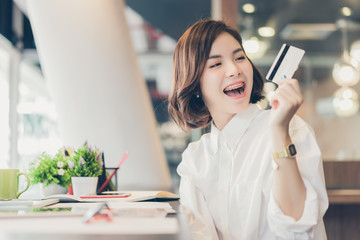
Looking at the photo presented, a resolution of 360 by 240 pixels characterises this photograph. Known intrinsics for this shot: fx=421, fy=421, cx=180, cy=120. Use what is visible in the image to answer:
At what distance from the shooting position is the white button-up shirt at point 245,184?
1.12 m

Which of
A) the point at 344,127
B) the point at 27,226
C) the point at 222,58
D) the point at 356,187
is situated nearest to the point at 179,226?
the point at 27,226

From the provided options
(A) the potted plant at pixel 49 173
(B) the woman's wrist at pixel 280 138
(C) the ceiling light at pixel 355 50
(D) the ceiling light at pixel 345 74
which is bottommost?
(A) the potted plant at pixel 49 173

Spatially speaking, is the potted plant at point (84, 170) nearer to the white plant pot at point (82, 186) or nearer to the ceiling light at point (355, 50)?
the white plant pot at point (82, 186)

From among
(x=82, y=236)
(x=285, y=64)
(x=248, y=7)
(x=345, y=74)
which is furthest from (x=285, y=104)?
(x=345, y=74)

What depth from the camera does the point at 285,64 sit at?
4.00 ft

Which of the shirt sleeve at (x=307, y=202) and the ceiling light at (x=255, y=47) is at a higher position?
the ceiling light at (x=255, y=47)

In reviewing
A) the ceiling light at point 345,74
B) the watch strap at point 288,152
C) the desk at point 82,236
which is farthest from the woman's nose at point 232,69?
the ceiling light at point 345,74

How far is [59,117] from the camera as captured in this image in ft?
11.4

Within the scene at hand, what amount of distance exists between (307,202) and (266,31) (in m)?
4.30

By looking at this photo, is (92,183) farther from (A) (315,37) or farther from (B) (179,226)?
(A) (315,37)

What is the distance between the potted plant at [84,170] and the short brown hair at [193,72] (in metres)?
0.35

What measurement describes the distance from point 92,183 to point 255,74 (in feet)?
2.33

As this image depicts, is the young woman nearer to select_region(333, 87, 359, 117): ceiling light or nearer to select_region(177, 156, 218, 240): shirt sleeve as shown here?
select_region(177, 156, 218, 240): shirt sleeve

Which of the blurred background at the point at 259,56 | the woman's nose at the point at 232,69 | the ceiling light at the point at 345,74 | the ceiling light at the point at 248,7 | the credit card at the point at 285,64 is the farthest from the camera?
the ceiling light at the point at 345,74
